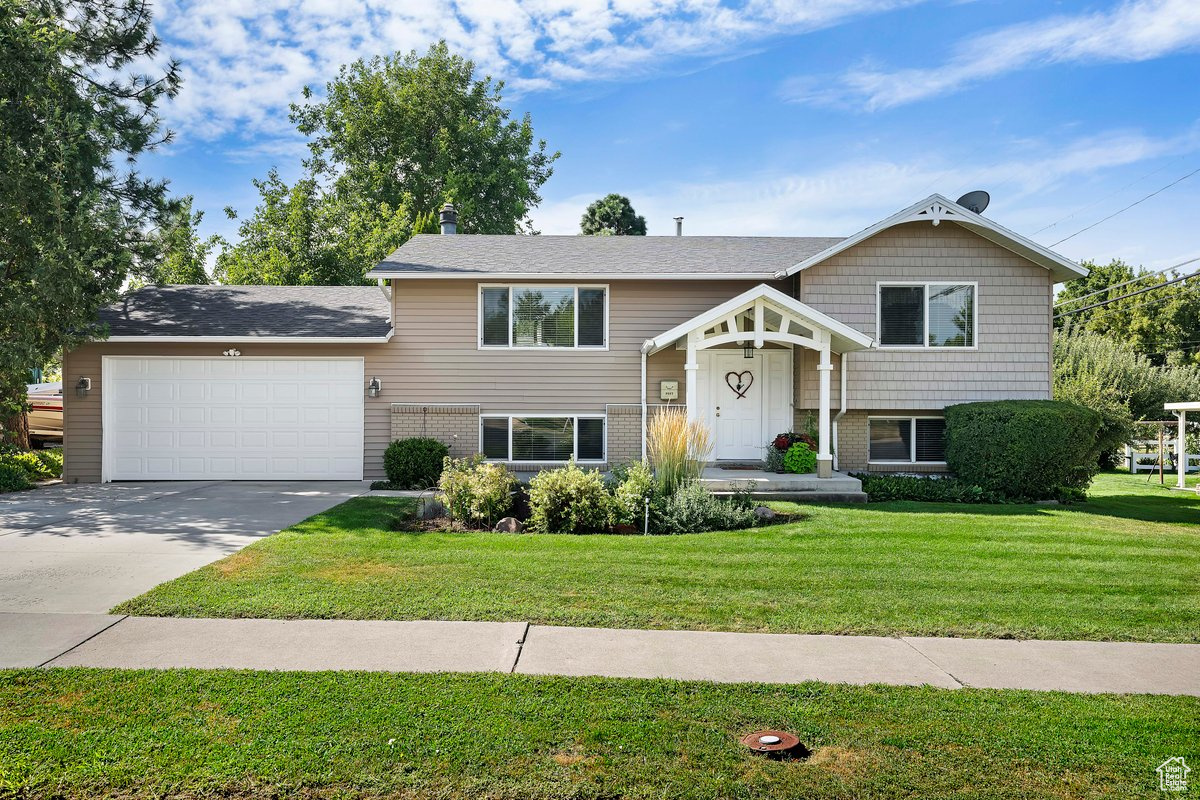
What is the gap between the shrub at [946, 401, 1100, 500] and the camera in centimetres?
1134

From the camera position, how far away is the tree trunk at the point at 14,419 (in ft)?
47.1

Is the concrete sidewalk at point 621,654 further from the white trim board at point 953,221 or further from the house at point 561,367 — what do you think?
the white trim board at point 953,221

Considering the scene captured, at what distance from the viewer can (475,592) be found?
19.3ft

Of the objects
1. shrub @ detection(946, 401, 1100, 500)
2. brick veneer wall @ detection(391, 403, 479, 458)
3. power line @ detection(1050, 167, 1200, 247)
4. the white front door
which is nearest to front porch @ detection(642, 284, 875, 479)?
the white front door

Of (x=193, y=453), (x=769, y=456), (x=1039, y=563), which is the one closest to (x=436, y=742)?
(x=1039, y=563)

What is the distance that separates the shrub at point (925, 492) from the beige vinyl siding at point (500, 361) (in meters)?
3.83

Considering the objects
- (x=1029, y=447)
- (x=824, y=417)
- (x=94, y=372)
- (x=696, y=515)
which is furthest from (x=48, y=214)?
(x=1029, y=447)

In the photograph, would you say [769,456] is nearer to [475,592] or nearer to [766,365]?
[766,365]

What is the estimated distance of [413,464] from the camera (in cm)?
1221

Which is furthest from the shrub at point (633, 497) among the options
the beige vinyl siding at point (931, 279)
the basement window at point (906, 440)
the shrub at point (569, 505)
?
the basement window at point (906, 440)

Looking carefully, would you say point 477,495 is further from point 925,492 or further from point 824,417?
point 925,492

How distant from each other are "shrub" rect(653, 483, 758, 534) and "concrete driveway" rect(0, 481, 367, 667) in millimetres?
4751

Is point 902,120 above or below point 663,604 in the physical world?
above

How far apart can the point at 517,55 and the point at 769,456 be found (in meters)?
13.9
